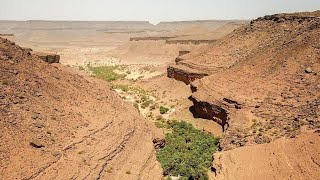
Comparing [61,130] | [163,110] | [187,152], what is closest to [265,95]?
[187,152]

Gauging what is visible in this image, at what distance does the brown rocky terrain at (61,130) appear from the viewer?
13.2m

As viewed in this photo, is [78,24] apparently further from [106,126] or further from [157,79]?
[106,126]

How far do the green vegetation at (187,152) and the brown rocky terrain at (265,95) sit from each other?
105cm

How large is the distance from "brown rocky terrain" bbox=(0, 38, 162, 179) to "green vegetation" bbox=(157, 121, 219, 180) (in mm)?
1186

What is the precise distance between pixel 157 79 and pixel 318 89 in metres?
21.0

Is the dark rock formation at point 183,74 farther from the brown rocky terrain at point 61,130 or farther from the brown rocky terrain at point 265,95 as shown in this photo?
the brown rocky terrain at point 61,130

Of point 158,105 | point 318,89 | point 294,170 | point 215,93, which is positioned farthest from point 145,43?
point 294,170

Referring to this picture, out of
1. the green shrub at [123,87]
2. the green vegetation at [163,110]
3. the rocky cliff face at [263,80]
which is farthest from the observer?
the green shrub at [123,87]

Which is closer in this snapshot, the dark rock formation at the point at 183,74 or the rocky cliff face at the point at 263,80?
the rocky cliff face at the point at 263,80

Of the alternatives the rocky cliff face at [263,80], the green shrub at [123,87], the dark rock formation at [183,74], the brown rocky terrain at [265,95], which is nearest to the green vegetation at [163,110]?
the brown rocky terrain at [265,95]

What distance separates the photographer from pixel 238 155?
687 inches

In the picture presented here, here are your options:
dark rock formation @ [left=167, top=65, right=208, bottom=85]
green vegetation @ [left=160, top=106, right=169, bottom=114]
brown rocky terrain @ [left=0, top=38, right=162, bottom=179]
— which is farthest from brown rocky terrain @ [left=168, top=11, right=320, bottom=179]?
brown rocky terrain @ [left=0, top=38, right=162, bottom=179]

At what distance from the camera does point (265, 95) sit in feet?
74.8

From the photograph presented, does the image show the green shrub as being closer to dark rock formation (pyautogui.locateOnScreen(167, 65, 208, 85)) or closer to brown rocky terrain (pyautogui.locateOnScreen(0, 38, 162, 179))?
dark rock formation (pyautogui.locateOnScreen(167, 65, 208, 85))
